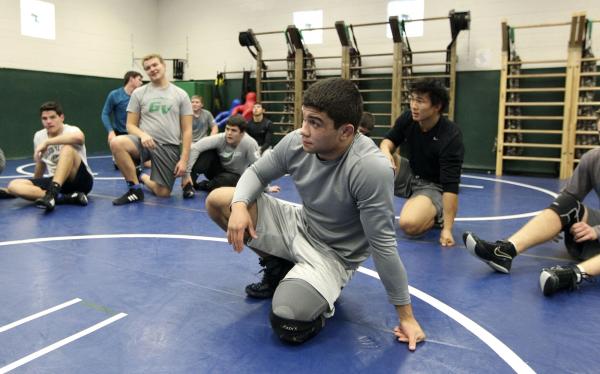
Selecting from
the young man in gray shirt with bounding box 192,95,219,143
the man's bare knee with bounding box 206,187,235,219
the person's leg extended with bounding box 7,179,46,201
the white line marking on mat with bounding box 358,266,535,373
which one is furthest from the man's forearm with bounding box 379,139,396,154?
the young man in gray shirt with bounding box 192,95,219,143

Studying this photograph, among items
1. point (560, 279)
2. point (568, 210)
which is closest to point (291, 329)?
point (560, 279)

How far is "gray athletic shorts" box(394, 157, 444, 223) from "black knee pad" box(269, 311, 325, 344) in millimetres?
2239

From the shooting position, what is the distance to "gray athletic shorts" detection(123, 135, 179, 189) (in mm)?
5414

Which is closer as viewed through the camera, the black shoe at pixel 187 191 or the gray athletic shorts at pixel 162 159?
the gray athletic shorts at pixel 162 159

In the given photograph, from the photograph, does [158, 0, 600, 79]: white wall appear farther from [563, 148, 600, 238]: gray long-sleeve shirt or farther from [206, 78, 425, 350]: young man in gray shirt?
[206, 78, 425, 350]: young man in gray shirt

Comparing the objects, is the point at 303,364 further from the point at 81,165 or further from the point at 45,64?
the point at 45,64

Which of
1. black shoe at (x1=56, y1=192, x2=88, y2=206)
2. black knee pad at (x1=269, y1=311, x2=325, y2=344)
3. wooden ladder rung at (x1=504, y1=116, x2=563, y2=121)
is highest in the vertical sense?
wooden ladder rung at (x1=504, y1=116, x2=563, y2=121)

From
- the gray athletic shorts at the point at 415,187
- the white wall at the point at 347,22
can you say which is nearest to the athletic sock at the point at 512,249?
the gray athletic shorts at the point at 415,187

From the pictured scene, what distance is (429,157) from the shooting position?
3938mm

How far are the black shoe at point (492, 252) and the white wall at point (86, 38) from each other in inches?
394

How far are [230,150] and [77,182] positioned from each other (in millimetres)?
1740

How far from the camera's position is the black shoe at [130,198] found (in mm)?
5034

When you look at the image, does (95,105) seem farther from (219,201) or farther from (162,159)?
(219,201)

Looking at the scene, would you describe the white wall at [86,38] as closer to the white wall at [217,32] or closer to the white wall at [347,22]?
the white wall at [217,32]
